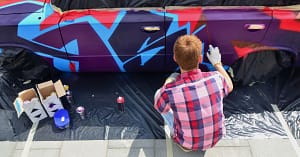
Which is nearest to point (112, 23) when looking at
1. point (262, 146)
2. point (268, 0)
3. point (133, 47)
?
point (133, 47)

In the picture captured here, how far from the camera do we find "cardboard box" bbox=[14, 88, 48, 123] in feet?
10.4

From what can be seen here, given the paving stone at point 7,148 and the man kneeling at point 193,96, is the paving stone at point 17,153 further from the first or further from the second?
the man kneeling at point 193,96

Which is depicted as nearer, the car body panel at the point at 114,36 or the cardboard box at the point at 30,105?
the car body panel at the point at 114,36

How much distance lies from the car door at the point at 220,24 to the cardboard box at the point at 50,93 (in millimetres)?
1261

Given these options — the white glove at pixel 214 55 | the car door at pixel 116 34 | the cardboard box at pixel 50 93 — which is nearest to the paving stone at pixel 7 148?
the cardboard box at pixel 50 93

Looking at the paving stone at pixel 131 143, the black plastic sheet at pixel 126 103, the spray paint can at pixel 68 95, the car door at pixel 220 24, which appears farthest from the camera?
the spray paint can at pixel 68 95

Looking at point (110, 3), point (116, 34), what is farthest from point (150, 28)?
point (110, 3)

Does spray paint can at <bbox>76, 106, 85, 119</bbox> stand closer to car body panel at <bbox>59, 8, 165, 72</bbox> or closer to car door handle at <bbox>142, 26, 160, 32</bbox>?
car body panel at <bbox>59, 8, 165, 72</bbox>

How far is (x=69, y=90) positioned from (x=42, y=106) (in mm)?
440

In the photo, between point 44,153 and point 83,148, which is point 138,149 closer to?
point 83,148

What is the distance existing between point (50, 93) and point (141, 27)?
1.25 m

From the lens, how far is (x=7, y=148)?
10.4 feet

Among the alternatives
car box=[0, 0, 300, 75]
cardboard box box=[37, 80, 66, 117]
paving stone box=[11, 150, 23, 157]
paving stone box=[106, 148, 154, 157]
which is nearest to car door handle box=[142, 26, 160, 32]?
car box=[0, 0, 300, 75]

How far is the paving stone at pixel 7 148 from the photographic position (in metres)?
3.14
